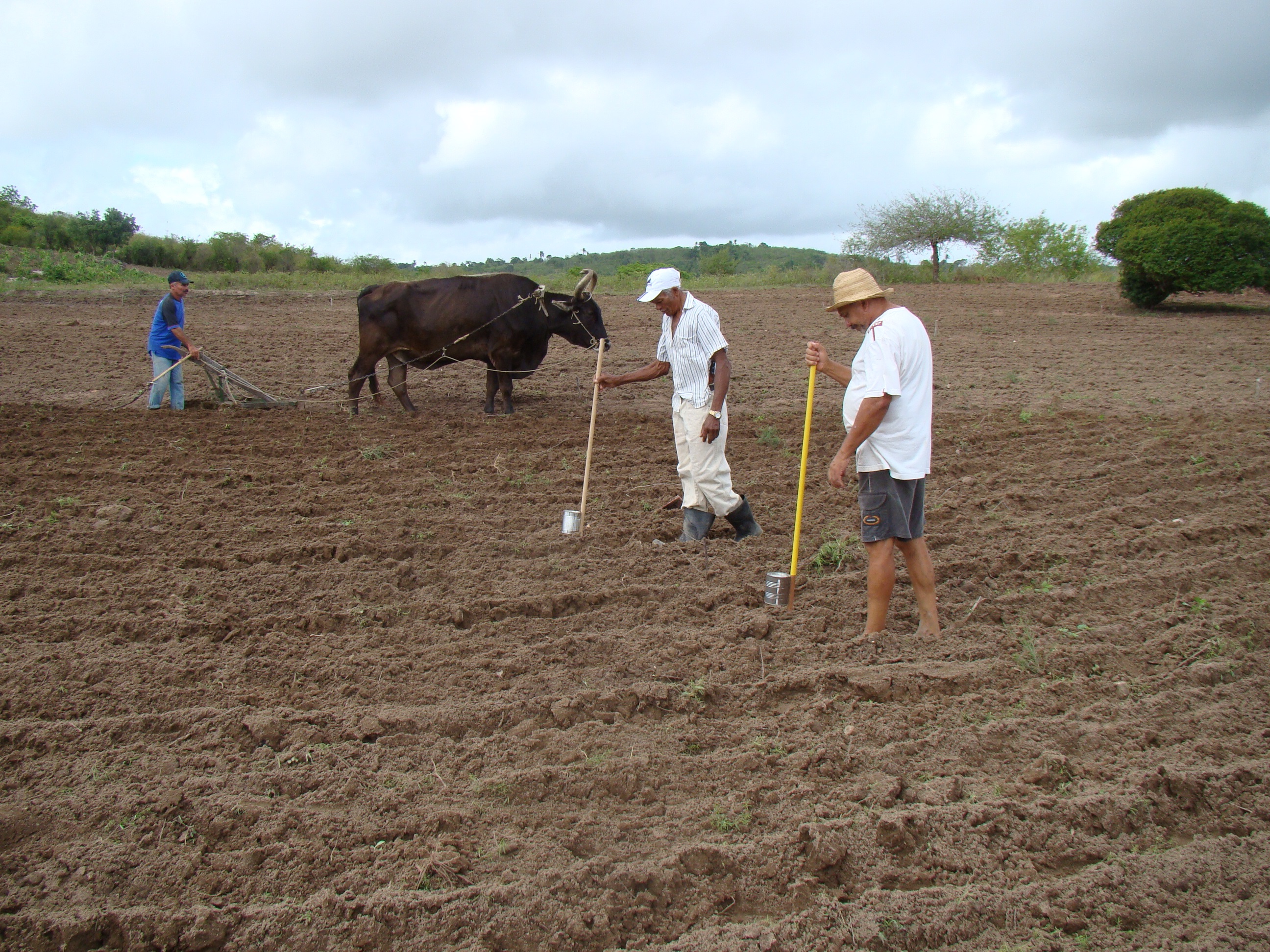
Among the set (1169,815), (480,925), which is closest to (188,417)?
(480,925)

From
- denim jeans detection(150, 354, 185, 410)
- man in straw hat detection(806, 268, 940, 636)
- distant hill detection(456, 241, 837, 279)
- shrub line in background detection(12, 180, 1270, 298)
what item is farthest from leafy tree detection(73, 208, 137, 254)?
man in straw hat detection(806, 268, 940, 636)

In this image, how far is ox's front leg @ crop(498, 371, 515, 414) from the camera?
34.8 ft

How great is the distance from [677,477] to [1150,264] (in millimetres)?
15236

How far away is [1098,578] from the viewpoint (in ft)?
17.5

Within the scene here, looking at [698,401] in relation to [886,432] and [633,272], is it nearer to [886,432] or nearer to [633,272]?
[886,432]

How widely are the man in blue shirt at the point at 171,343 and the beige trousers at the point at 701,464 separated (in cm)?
624

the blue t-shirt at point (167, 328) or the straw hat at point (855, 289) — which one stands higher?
the straw hat at point (855, 289)

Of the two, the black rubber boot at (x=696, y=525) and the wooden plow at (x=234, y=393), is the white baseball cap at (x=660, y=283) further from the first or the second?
the wooden plow at (x=234, y=393)

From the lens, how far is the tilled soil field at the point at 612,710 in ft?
9.14

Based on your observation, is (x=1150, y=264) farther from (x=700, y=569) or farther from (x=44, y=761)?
(x=44, y=761)

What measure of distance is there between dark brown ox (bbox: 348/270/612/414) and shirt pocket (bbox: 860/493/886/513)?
6380 mm

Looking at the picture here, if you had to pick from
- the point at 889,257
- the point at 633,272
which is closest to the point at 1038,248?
the point at 889,257

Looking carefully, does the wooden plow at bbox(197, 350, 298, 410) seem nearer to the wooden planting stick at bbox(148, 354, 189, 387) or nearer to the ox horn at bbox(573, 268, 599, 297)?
the wooden planting stick at bbox(148, 354, 189, 387)

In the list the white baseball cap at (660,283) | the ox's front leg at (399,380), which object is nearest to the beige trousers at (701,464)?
the white baseball cap at (660,283)
